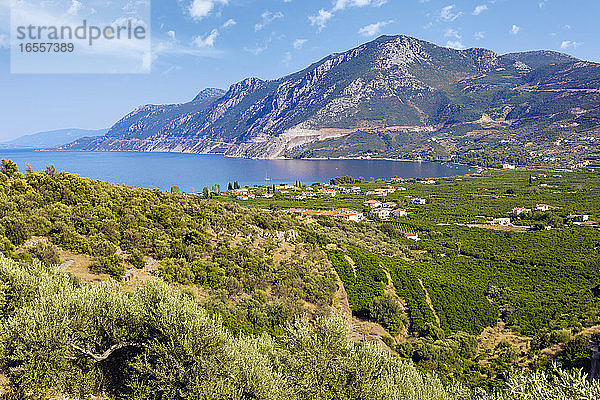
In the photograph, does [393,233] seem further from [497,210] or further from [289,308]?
[289,308]

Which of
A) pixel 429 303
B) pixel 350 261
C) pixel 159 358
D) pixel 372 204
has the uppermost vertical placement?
pixel 159 358

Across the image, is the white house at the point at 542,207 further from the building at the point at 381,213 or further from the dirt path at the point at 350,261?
the dirt path at the point at 350,261

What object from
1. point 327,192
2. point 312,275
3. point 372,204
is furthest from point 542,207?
point 312,275

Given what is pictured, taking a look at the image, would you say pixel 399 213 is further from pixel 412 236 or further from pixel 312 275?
pixel 312 275

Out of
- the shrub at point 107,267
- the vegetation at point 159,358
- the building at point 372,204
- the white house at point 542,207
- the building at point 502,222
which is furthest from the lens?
the building at point 372,204

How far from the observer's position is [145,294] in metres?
10.6

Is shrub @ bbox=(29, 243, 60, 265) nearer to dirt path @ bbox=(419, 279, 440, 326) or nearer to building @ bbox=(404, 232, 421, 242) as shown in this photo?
dirt path @ bbox=(419, 279, 440, 326)

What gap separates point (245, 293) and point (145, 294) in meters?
9.63

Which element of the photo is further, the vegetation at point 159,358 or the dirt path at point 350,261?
the dirt path at point 350,261

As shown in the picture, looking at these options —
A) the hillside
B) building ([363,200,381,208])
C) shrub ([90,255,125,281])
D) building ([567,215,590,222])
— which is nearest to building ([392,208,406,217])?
building ([363,200,381,208])

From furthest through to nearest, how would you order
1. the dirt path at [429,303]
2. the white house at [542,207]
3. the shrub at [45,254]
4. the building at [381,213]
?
1. the white house at [542,207]
2. the building at [381,213]
3. the dirt path at [429,303]
4. the shrub at [45,254]

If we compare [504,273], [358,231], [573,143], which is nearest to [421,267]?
[504,273]

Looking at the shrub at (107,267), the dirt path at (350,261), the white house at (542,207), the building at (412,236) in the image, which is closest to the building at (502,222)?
the white house at (542,207)

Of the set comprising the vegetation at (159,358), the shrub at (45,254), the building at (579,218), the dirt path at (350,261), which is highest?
the shrub at (45,254)
